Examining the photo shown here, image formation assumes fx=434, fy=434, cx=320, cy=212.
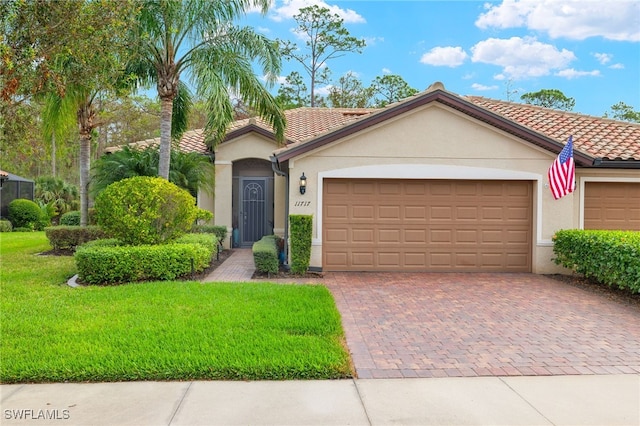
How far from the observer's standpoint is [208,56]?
11.6 meters

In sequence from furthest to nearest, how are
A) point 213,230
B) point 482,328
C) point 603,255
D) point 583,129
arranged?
1. point 213,230
2. point 583,129
3. point 603,255
4. point 482,328

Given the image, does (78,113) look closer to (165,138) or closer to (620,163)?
(165,138)

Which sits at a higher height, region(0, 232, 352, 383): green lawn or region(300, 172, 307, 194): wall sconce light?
region(300, 172, 307, 194): wall sconce light

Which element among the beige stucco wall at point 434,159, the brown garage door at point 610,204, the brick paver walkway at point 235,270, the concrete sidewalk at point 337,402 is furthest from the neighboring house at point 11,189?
the brown garage door at point 610,204

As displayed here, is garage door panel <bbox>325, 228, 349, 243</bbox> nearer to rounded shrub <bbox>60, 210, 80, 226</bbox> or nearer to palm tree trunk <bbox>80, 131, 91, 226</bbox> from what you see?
palm tree trunk <bbox>80, 131, 91, 226</bbox>

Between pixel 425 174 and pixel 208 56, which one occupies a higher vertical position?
pixel 208 56

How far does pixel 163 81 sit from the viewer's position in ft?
39.5

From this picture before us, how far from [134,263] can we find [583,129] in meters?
13.3

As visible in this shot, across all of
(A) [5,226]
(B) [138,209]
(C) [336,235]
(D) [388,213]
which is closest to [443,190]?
(D) [388,213]

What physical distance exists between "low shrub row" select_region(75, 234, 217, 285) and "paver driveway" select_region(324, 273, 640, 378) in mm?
3293

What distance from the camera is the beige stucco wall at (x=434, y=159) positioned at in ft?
35.4

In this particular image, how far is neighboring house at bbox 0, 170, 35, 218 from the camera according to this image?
79.1ft

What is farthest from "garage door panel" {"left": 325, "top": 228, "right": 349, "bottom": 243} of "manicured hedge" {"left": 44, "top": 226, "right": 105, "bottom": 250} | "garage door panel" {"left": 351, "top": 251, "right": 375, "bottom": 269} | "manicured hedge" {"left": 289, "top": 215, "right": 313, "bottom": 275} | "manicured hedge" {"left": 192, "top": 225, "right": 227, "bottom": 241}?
"manicured hedge" {"left": 44, "top": 226, "right": 105, "bottom": 250}

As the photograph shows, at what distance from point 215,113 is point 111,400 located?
310 inches
